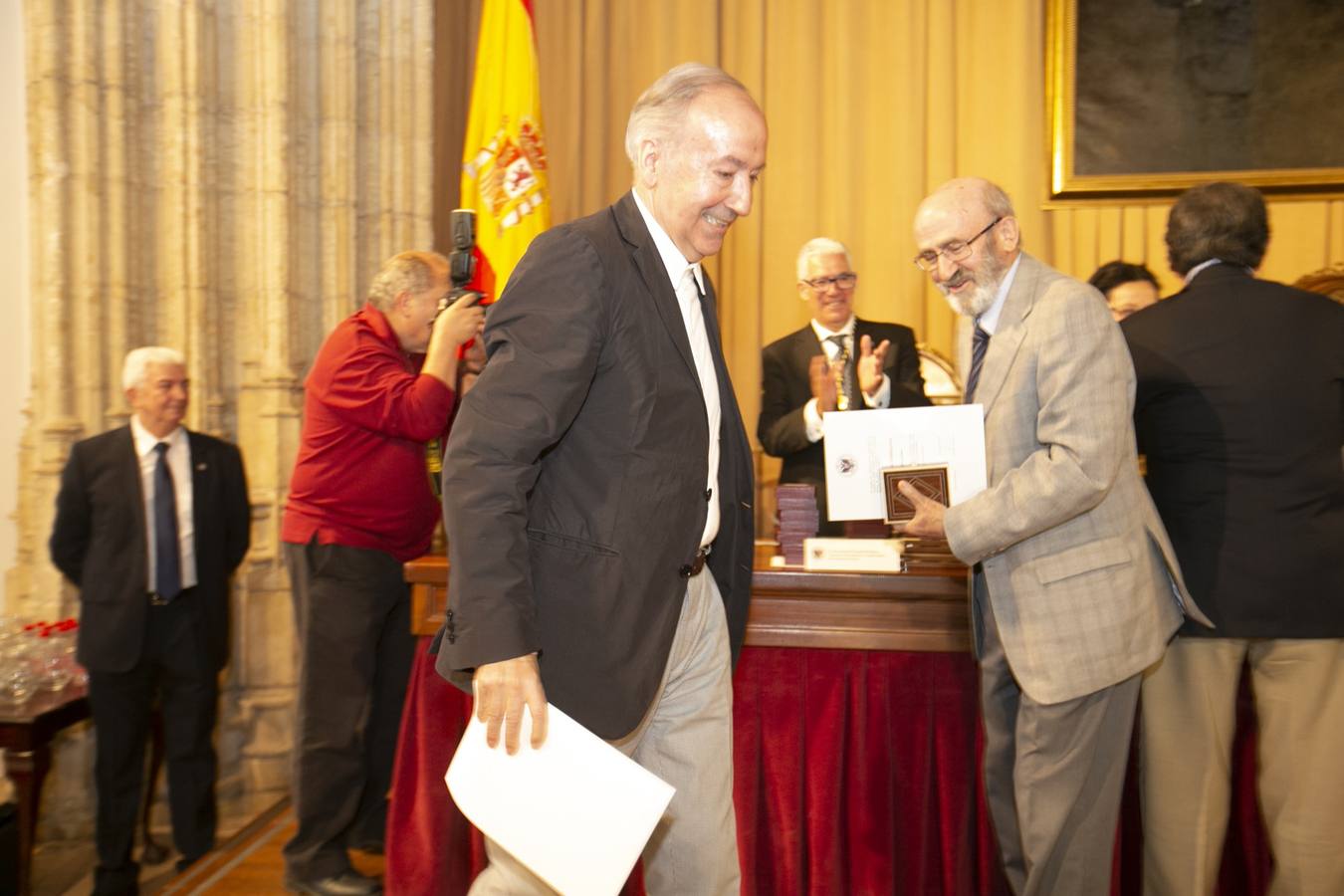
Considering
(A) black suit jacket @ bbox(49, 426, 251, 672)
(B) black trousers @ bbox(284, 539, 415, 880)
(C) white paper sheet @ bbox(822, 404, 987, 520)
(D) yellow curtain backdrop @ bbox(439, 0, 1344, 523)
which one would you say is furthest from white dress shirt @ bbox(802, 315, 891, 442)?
(A) black suit jacket @ bbox(49, 426, 251, 672)

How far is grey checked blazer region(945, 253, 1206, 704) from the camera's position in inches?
87.1

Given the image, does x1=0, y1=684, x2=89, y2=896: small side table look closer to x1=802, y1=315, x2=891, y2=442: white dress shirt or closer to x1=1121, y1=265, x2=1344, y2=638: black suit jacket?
x1=802, y1=315, x2=891, y2=442: white dress shirt

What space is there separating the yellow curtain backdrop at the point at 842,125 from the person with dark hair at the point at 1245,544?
2965mm

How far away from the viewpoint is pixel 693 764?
1902 millimetres

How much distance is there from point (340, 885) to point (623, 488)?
2078 mm

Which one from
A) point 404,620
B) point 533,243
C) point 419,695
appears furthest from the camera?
point 404,620

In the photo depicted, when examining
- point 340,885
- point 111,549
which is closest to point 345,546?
point 111,549

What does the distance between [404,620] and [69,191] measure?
199 centimetres

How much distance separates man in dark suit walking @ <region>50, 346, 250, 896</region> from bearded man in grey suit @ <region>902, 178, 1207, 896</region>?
7.63 feet

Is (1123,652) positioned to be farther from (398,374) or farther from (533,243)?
(398,374)

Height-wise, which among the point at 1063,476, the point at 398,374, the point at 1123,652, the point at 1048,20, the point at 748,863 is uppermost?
the point at 1048,20

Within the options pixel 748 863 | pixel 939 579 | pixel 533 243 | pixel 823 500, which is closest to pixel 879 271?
pixel 823 500

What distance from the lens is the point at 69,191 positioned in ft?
13.2

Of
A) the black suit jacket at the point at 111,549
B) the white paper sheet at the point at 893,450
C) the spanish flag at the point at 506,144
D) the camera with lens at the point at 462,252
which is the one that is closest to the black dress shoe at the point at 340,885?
the black suit jacket at the point at 111,549
